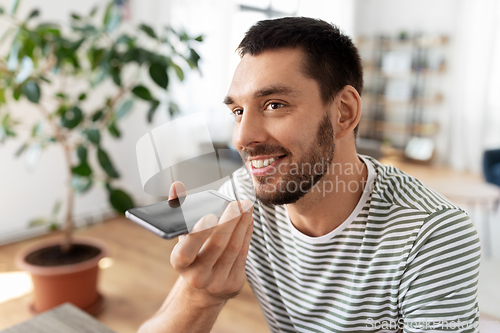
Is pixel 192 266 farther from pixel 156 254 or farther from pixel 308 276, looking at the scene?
pixel 156 254

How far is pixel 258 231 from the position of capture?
0.98m

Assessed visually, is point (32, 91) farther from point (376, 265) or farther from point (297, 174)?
point (376, 265)

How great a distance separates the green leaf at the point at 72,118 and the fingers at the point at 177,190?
1129 mm

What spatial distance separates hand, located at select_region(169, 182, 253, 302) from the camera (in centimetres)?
59

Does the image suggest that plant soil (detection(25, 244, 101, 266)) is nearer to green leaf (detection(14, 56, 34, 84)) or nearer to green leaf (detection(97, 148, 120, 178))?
green leaf (detection(97, 148, 120, 178))

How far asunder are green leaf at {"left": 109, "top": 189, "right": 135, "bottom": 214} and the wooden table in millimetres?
775

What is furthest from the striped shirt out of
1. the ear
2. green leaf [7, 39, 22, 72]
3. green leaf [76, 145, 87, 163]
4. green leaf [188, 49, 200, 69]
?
green leaf [7, 39, 22, 72]

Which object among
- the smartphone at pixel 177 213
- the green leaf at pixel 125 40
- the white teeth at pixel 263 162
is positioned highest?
the green leaf at pixel 125 40

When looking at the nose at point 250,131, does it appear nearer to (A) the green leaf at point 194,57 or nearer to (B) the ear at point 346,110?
(B) the ear at point 346,110

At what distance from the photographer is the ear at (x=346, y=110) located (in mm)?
877

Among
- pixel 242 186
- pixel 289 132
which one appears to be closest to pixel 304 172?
pixel 289 132

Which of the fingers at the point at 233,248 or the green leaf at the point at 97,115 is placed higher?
the green leaf at the point at 97,115

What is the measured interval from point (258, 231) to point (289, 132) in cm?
29

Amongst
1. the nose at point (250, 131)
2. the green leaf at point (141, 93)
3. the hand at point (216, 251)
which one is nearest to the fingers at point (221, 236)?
the hand at point (216, 251)
